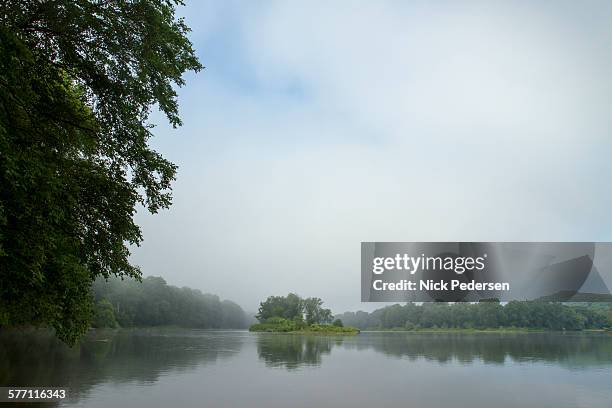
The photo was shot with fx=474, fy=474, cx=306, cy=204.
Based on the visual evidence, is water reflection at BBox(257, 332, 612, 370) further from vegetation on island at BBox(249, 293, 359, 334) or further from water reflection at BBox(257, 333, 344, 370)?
vegetation on island at BBox(249, 293, 359, 334)

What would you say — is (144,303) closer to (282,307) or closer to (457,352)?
(282,307)

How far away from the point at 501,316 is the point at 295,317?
74691mm

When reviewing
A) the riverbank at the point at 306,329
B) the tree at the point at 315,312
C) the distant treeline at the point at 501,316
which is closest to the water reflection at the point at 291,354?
the riverbank at the point at 306,329

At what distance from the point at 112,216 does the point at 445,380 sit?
81.8 feet

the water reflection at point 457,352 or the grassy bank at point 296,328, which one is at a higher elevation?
the water reflection at point 457,352

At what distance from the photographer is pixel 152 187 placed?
1563cm

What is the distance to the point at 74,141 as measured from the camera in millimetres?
15227

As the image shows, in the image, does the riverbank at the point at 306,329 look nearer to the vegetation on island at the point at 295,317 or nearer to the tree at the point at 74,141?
the vegetation on island at the point at 295,317

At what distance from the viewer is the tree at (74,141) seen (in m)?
11.2

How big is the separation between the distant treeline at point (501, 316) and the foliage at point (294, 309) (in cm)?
4644

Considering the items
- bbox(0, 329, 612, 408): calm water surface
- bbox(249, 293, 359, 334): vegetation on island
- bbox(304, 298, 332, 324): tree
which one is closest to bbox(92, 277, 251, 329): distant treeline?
bbox(249, 293, 359, 334): vegetation on island

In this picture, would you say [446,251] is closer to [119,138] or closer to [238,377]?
[238,377]

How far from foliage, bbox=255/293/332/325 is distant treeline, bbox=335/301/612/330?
46.4 meters

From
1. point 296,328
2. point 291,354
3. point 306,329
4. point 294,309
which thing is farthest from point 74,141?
point 294,309
